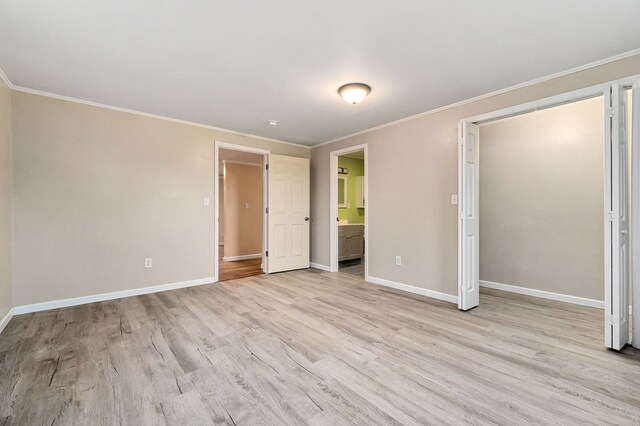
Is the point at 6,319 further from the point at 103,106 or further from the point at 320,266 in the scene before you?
the point at 320,266

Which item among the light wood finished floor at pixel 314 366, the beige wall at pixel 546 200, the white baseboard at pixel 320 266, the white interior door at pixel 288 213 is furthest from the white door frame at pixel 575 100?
the white interior door at pixel 288 213

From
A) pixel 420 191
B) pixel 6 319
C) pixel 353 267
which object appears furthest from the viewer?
pixel 353 267

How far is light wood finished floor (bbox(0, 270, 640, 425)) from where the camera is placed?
151 cm

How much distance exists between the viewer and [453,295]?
11.0 ft

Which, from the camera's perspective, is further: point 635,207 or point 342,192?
point 342,192

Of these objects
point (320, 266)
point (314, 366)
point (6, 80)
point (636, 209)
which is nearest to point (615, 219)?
point (636, 209)

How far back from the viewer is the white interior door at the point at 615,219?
2.14 metres

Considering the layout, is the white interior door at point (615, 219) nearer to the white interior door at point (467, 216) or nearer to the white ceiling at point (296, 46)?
the white ceiling at point (296, 46)

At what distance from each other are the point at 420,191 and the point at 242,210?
434 centimetres

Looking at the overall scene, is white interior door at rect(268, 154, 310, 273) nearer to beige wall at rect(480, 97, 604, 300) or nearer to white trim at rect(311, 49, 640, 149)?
white trim at rect(311, 49, 640, 149)

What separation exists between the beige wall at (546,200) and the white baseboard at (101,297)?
171 inches

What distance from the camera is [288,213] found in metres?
5.11

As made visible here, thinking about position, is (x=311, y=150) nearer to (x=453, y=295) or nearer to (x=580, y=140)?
(x=453, y=295)

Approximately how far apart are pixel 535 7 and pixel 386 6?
3.07 feet
